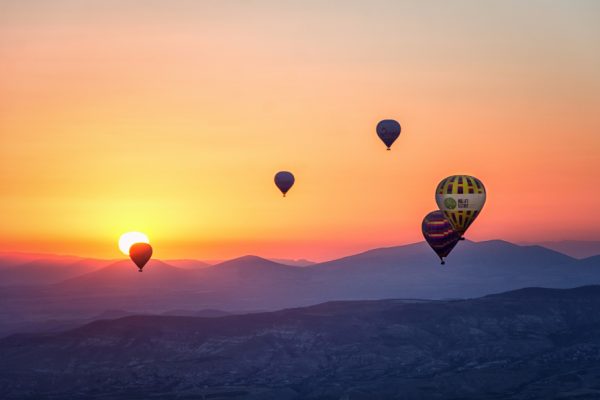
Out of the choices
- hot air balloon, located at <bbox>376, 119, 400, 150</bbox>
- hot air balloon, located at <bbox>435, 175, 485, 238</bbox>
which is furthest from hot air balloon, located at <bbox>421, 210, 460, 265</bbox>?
hot air balloon, located at <bbox>376, 119, 400, 150</bbox>

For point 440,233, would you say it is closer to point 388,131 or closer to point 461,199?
point 461,199

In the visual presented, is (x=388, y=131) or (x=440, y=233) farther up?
(x=388, y=131)

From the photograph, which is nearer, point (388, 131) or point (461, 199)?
point (461, 199)

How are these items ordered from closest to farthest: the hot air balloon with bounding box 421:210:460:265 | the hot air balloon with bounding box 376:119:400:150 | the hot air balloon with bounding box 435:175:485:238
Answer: the hot air balloon with bounding box 435:175:485:238
the hot air balloon with bounding box 421:210:460:265
the hot air balloon with bounding box 376:119:400:150

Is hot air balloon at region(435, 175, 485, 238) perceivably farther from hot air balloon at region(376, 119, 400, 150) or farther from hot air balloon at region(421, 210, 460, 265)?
hot air balloon at region(376, 119, 400, 150)

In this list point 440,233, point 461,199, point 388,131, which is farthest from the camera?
point 388,131

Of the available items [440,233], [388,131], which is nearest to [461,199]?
[440,233]
